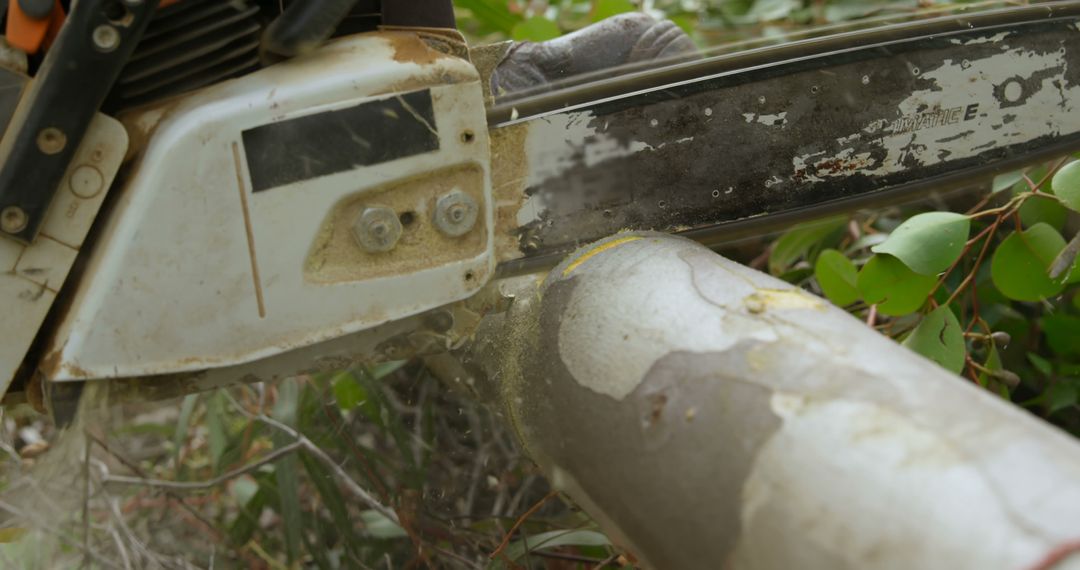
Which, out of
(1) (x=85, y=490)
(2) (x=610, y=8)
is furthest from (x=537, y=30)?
(1) (x=85, y=490)

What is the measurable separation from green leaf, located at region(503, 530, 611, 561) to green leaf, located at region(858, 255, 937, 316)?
0.68 metres

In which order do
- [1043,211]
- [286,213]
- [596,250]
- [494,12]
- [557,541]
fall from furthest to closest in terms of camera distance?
[494,12]
[557,541]
[1043,211]
[596,250]
[286,213]

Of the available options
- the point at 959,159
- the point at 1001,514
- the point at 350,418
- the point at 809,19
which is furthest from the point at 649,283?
the point at 809,19

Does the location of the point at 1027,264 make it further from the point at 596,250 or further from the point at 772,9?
the point at 772,9

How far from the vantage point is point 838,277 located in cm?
183

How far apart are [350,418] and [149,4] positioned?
1.37m

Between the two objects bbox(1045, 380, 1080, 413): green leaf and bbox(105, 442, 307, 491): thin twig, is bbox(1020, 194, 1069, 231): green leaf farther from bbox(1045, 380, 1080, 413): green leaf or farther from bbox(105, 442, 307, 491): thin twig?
bbox(105, 442, 307, 491): thin twig

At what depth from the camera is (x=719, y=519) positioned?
2.91 feet

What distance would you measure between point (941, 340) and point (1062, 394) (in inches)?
24.1

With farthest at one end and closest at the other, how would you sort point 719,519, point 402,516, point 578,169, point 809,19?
point 809,19
point 402,516
point 578,169
point 719,519

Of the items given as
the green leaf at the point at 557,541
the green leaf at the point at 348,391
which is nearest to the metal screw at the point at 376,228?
the green leaf at the point at 557,541

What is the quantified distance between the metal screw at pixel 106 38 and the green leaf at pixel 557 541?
3.76 ft

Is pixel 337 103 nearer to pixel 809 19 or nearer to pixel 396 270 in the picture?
pixel 396 270

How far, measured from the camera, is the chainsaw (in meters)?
1.15
